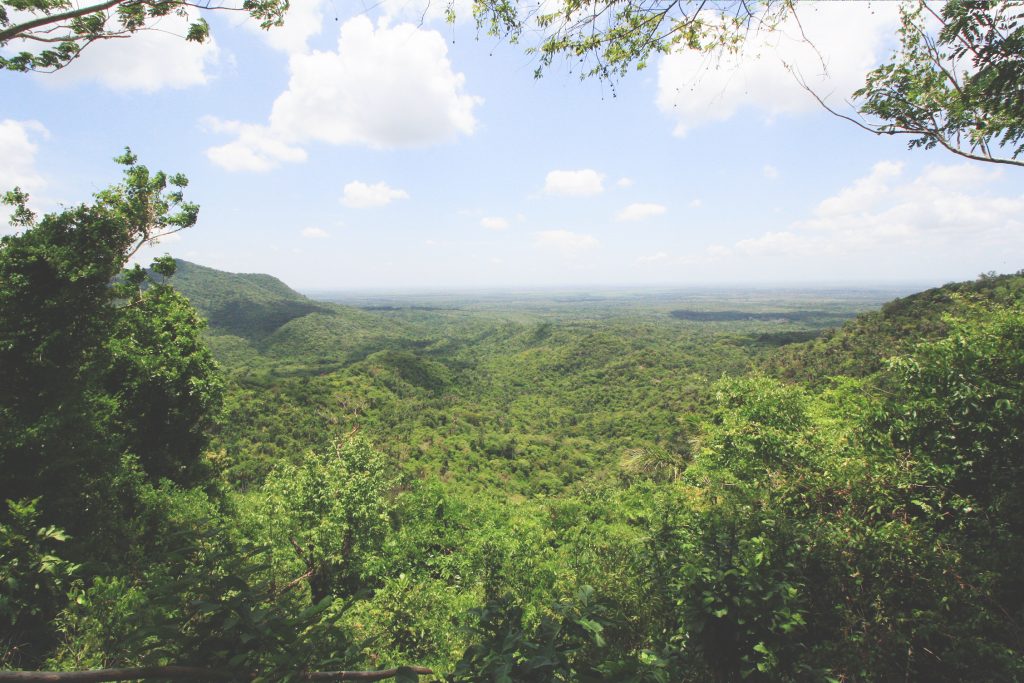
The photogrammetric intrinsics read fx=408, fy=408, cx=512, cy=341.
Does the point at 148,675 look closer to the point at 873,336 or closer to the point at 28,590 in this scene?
the point at 28,590

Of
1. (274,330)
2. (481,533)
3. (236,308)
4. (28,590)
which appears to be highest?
(236,308)

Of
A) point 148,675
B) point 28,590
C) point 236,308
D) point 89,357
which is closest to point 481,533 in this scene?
point 28,590

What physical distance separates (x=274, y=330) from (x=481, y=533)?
179 m

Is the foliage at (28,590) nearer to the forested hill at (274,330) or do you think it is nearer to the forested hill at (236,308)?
the forested hill at (274,330)

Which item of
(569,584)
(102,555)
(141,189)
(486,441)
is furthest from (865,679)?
(486,441)

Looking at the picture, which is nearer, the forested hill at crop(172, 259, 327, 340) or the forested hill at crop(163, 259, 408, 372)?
the forested hill at crop(163, 259, 408, 372)

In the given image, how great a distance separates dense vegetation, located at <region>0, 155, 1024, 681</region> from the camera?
2.54 m

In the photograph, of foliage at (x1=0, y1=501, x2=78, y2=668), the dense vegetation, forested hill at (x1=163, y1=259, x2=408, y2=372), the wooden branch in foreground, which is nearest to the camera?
the wooden branch in foreground

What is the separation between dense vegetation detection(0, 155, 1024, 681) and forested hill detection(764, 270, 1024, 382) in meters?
55.9

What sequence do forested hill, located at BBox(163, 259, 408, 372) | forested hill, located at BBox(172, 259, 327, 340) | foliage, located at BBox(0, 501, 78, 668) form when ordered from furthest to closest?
forested hill, located at BBox(172, 259, 327, 340) < forested hill, located at BBox(163, 259, 408, 372) < foliage, located at BBox(0, 501, 78, 668)

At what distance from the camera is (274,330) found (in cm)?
16250

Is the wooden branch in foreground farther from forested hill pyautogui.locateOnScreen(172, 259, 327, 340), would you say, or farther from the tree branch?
forested hill pyautogui.locateOnScreen(172, 259, 327, 340)

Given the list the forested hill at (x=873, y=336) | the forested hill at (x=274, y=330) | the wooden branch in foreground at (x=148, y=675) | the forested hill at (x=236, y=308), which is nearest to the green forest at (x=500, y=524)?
the wooden branch in foreground at (x=148, y=675)

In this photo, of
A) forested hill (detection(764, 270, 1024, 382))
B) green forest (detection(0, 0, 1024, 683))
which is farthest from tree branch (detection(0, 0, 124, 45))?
forested hill (detection(764, 270, 1024, 382))
